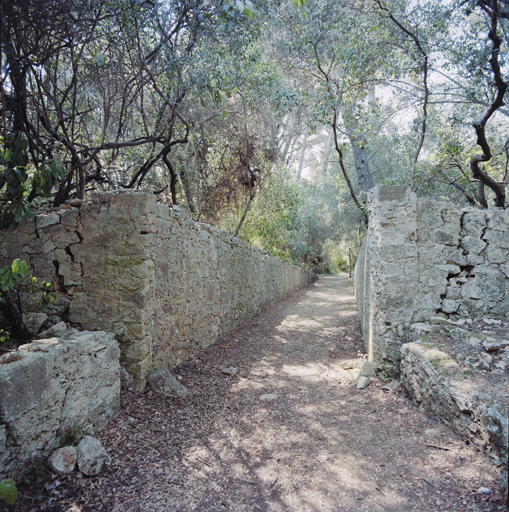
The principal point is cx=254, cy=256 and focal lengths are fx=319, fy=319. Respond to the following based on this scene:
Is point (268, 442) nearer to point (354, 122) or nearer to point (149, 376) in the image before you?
point (149, 376)

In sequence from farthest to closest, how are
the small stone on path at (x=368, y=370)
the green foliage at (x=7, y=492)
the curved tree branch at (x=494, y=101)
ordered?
the curved tree branch at (x=494, y=101), the small stone on path at (x=368, y=370), the green foliage at (x=7, y=492)

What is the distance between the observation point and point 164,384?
11.6ft

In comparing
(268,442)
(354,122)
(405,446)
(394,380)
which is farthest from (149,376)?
(354,122)

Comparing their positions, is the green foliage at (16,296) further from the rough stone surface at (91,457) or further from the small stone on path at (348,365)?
the small stone on path at (348,365)

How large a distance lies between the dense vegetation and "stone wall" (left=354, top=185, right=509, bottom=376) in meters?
2.60

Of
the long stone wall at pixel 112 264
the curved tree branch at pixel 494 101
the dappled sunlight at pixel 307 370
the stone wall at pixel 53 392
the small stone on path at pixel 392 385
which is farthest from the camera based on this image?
the curved tree branch at pixel 494 101

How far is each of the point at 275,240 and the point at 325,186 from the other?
10.2 metres

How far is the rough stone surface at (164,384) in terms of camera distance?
11.5ft

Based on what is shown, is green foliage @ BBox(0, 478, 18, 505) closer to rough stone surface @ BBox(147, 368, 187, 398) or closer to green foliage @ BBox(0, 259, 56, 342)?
green foliage @ BBox(0, 259, 56, 342)

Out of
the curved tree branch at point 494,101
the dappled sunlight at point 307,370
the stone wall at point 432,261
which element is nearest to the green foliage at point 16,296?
the dappled sunlight at point 307,370

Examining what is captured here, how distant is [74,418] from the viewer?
244cm

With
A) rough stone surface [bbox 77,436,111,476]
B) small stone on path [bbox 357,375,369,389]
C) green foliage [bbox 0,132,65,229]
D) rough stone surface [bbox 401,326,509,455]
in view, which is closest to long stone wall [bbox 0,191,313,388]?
green foliage [bbox 0,132,65,229]

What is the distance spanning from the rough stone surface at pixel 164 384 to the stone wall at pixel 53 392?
21.1 inches

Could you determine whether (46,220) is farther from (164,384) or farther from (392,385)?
(392,385)
